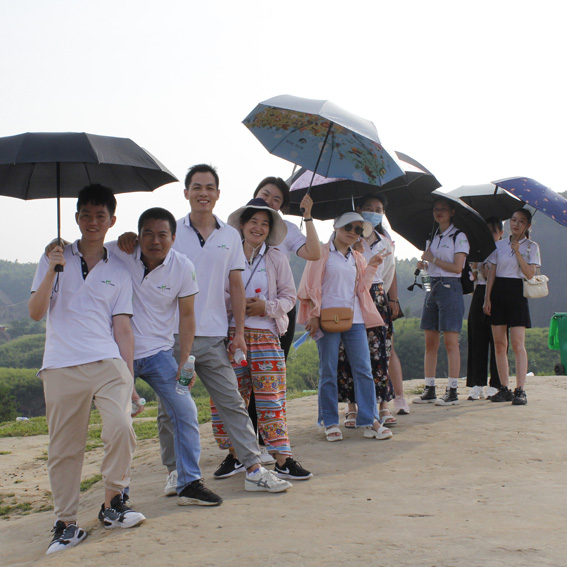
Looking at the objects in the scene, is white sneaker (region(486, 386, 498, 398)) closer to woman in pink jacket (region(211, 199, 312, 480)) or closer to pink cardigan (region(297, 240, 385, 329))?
pink cardigan (region(297, 240, 385, 329))

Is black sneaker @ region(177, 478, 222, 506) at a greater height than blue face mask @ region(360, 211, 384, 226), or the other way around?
blue face mask @ region(360, 211, 384, 226)

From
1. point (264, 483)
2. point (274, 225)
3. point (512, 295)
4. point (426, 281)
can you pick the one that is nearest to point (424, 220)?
point (426, 281)

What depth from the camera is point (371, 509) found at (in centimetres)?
373

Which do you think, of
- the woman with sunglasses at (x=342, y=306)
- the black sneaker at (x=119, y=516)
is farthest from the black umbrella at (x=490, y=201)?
the black sneaker at (x=119, y=516)

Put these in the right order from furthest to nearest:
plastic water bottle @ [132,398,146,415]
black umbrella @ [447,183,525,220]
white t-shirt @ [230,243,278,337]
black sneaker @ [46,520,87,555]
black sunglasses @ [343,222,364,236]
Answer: black umbrella @ [447,183,525,220] → black sunglasses @ [343,222,364,236] → white t-shirt @ [230,243,278,337] → plastic water bottle @ [132,398,146,415] → black sneaker @ [46,520,87,555]

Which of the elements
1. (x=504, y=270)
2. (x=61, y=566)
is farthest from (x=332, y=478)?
(x=504, y=270)

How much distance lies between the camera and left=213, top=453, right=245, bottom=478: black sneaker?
4.56 m

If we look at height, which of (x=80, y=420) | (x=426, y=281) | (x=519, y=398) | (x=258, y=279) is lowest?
(x=519, y=398)

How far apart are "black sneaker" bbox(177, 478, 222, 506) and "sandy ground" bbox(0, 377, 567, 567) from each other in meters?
0.04

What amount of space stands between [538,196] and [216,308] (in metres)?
3.68

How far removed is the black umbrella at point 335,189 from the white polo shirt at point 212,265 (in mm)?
2002

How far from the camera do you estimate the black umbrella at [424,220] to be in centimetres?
678

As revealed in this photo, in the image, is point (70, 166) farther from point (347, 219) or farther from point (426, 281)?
point (426, 281)

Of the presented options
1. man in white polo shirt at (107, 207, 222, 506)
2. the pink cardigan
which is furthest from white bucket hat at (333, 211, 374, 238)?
man in white polo shirt at (107, 207, 222, 506)
